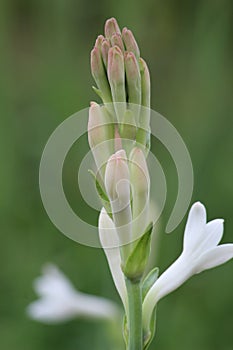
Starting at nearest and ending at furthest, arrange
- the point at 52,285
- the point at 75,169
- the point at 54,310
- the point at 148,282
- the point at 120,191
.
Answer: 1. the point at 120,191
2. the point at 148,282
3. the point at 54,310
4. the point at 52,285
5. the point at 75,169

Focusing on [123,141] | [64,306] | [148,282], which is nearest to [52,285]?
[64,306]

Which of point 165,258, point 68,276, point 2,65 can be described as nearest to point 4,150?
point 2,65

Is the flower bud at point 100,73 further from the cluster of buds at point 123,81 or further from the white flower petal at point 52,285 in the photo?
the white flower petal at point 52,285

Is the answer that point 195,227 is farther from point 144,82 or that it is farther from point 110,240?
point 144,82

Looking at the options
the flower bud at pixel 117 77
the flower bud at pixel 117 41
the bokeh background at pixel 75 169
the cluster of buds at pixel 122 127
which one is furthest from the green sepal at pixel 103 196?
the bokeh background at pixel 75 169

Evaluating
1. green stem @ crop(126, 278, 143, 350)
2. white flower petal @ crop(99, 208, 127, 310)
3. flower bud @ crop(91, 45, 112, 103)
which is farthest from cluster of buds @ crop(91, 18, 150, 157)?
green stem @ crop(126, 278, 143, 350)
